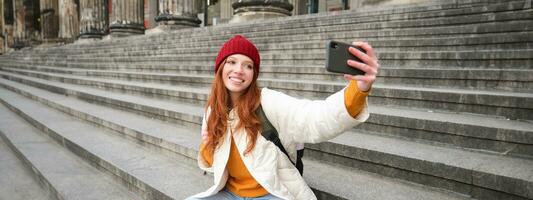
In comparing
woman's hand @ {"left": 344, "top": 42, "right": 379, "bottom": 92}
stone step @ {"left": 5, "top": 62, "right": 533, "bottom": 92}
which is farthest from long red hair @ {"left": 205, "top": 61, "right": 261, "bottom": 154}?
stone step @ {"left": 5, "top": 62, "right": 533, "bottom": 92}

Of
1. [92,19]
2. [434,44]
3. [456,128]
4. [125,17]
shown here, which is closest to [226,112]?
[456,128]

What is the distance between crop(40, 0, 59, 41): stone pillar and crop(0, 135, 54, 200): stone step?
74.0ft

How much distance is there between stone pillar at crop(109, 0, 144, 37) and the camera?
1476 cm

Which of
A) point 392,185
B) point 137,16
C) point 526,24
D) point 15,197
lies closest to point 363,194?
point 392,185

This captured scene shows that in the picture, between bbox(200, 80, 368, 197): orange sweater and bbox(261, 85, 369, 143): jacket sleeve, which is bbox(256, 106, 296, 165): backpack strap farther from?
bbox(200, 80, 368, 197): orange sweater

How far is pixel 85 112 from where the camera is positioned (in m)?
4.80

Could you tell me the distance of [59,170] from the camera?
3.18 metres

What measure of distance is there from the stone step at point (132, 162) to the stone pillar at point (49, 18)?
21821 mm

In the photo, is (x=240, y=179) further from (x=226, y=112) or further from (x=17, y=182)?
(x=17, y=182)

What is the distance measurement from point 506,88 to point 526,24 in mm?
1361

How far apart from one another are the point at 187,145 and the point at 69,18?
798 inches

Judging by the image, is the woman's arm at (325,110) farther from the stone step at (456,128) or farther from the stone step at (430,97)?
the stone step at (430,97)

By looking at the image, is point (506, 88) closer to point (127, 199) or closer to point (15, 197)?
point (127, 199)

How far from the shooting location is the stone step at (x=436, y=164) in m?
1.75
